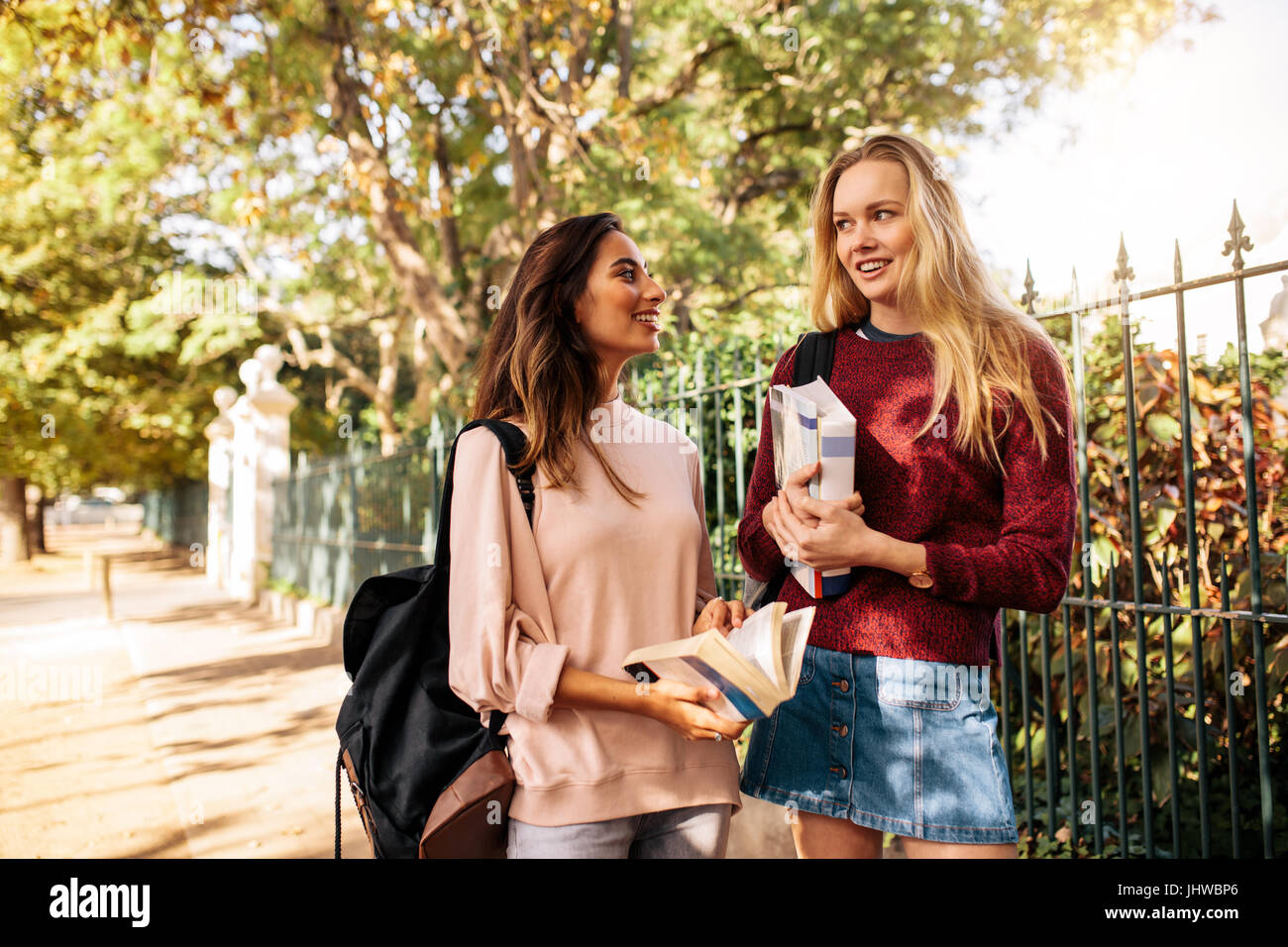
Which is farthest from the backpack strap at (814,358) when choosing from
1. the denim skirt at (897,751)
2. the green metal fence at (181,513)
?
the green metal fence at (181,513)

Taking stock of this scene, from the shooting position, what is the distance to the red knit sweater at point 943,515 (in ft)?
5.41

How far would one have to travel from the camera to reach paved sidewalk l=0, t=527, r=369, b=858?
15.6 feet

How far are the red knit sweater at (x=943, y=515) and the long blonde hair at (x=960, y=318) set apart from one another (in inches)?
0.9

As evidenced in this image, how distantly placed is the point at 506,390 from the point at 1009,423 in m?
0.96

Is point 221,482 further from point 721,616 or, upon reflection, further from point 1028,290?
point 721,616

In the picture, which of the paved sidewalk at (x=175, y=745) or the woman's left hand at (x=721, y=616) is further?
the paved sidewalk at (x=175, y=745)

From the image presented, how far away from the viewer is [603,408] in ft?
6.64

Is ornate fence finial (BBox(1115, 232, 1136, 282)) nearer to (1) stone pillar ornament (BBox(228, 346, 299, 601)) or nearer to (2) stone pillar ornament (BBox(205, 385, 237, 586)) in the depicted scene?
(1) stone pillar ornament (BBox(228, 346, 299, 601))

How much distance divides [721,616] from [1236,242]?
1954 mm

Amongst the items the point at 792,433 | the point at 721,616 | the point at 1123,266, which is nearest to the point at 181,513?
the point at 1123,266

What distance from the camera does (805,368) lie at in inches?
76.5

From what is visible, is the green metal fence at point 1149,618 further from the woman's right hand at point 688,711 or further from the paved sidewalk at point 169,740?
the paved sidewalk at point 169,740

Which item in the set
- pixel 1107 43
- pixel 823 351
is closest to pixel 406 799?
pixel 823 351

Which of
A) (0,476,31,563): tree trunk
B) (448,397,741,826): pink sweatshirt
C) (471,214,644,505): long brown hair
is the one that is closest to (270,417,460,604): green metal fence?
(471,214,644,505): long brown hair
